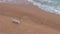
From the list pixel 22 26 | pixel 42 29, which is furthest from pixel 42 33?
pixel 22 26

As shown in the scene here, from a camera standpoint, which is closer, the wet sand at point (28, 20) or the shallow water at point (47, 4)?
the wet sand at point (28, 20)

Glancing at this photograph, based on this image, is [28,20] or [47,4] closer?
[28,20]

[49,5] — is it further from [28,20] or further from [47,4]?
[28,20]

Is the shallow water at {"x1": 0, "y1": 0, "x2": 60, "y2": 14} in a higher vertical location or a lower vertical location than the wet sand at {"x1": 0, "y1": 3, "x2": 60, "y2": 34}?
higher

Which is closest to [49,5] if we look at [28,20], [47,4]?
[47,4]

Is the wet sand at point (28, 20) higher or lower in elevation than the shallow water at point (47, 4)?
lower

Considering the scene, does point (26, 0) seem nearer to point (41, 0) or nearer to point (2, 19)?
point (41, 0)
